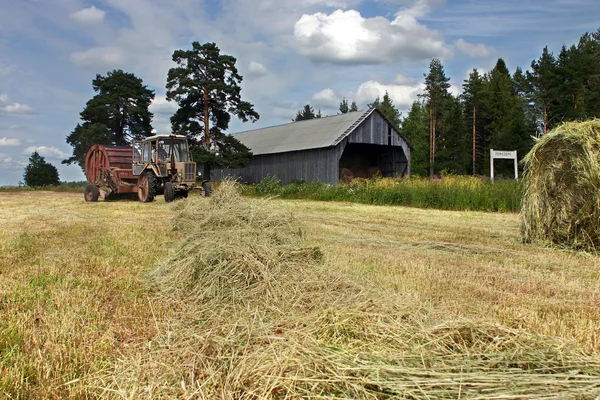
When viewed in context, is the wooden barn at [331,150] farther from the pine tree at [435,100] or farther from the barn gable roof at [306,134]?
the pine tree at [435,100]

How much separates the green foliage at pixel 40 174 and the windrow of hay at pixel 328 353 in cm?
4170

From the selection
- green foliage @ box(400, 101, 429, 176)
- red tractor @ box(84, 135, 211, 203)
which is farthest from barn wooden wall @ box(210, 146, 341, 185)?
green foliage @ box(400, 101, 429, 176)

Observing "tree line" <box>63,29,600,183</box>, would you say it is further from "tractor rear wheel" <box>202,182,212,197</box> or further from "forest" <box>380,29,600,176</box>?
"tractor rear wheel" <box>202,182,212,197</box>

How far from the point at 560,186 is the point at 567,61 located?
40285 millimetres

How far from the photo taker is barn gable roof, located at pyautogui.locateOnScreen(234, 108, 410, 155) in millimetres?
27859

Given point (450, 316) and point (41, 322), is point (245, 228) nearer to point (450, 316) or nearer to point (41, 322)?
point (41, 322)

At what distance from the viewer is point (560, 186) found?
6.64 meters

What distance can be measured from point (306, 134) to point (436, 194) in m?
16.0

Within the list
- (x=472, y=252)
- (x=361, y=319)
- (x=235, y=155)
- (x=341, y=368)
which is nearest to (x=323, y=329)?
(x=361, y=319)

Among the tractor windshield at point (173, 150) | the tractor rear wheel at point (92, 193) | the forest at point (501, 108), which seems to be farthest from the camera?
the forest at point (501, 108)

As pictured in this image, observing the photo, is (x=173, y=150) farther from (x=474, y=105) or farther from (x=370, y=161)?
(x=474, y=105)

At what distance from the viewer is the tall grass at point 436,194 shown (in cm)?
1459

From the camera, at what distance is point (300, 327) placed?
2.54 metres

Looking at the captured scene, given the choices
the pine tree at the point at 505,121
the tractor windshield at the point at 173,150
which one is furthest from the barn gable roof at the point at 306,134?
the pine tree at the point at 505,121
